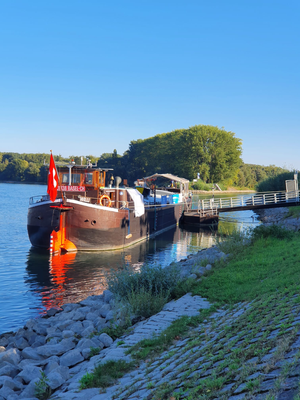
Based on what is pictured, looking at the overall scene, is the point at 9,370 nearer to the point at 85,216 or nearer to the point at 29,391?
the point at 29,391

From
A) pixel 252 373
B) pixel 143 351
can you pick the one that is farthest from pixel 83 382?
pixel 252 373

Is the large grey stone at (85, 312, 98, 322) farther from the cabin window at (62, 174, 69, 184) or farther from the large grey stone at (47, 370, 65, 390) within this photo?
the cabin window at (62, 174, 69, 184)

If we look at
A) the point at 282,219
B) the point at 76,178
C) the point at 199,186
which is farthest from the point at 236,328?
the point at 199,186

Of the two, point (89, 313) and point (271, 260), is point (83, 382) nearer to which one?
point (89, 313)

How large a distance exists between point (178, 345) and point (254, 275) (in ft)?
16.7

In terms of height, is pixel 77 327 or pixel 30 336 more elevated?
pixel 77 327

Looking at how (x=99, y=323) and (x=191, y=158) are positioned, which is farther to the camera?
(x=191, y=158)

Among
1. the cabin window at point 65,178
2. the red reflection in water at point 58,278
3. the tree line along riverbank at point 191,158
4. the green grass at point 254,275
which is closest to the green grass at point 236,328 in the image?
the green grass at point 254,275

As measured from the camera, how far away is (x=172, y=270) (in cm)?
1110

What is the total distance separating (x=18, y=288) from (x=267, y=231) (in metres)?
11.9

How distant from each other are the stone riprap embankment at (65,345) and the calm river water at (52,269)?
176 centimetres

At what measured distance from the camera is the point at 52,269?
64.8 feet

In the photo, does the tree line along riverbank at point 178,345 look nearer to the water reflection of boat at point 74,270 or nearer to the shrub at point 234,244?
the water reflection of boat at point 74,270

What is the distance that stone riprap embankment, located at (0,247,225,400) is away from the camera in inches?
259
